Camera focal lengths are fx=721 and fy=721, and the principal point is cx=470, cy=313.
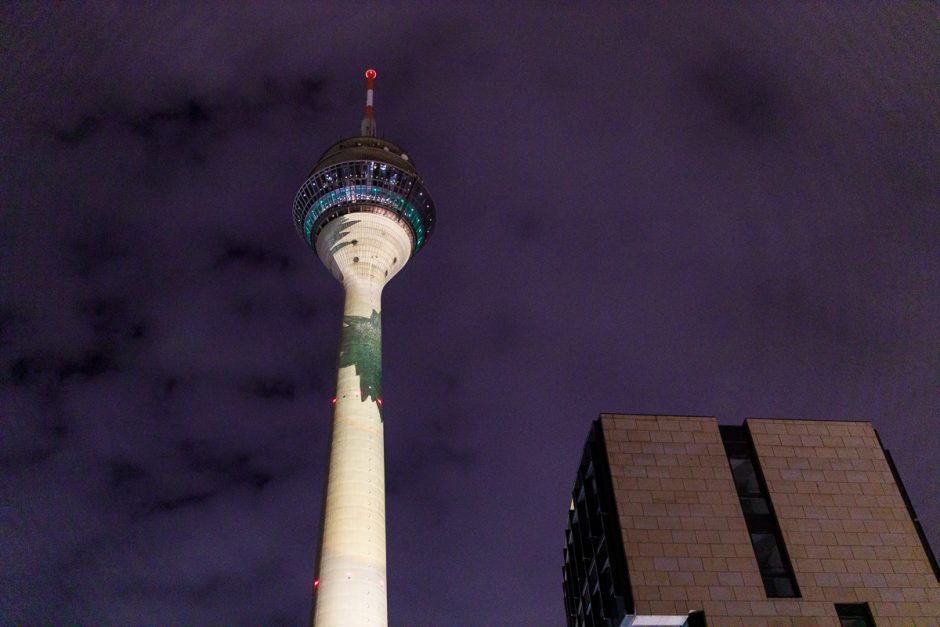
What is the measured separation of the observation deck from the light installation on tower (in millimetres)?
140

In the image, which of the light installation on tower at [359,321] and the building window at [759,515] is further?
the light installation on tower at [359,321]

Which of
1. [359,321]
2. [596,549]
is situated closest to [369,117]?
[359,321]

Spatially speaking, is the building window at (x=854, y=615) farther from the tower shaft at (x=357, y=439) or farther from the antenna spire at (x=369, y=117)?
the antenna spire at (x=369, y=117)

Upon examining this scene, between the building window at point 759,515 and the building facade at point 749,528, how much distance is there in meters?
0.08

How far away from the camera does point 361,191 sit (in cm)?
9850

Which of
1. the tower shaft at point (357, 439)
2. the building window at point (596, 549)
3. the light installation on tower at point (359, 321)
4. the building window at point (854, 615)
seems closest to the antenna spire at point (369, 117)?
the light installation on tower at point (359, 321)

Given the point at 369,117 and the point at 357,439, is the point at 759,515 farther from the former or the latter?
the point at 369,117

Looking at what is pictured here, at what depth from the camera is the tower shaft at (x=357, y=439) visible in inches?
2515

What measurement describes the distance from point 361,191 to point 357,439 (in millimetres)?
38049

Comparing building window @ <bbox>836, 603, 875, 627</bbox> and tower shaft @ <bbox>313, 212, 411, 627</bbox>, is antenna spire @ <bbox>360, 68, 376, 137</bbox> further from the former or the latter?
building window @ <bbox>836, 603, 875, 627</bbox>

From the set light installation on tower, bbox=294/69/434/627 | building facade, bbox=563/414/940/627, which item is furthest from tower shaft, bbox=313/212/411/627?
building facade, bbox=563/414/940/627

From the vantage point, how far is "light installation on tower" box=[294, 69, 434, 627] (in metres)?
64.9

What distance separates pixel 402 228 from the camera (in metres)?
99.5

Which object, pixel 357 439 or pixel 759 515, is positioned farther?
pixel 357 439
